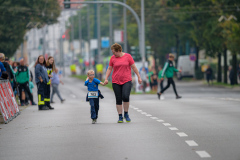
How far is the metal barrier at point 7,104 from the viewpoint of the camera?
630 inches

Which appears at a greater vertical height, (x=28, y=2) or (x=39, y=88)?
(x=28, y=2)

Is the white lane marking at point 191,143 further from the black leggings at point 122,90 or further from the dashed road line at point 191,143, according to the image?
the black leggings at point 122,90

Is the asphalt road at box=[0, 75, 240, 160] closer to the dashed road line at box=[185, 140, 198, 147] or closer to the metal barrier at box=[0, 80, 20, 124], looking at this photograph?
the dashed road line at box=[185, 140, 198, 147]

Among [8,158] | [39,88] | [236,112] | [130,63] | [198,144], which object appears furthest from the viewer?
[39,88]

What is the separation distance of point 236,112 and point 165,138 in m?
6.44

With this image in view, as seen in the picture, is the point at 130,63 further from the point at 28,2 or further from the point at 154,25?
the point at 154,25

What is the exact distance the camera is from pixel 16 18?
46.4 m

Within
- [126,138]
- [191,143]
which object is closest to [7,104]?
[126,138]

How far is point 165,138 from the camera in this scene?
1159 cm

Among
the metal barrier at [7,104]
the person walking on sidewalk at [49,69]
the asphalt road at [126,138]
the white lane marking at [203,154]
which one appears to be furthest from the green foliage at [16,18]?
the white lane marking at [203,154]

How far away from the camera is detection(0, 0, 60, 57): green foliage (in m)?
45.8

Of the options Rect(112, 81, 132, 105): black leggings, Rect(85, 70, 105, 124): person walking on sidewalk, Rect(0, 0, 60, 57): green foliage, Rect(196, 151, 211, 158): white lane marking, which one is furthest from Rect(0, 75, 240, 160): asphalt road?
Rect(0, 0, 60, 57): green foliage

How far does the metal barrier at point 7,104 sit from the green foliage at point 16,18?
27377 mm

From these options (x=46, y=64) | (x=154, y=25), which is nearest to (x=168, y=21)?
(x=154, y=25)
